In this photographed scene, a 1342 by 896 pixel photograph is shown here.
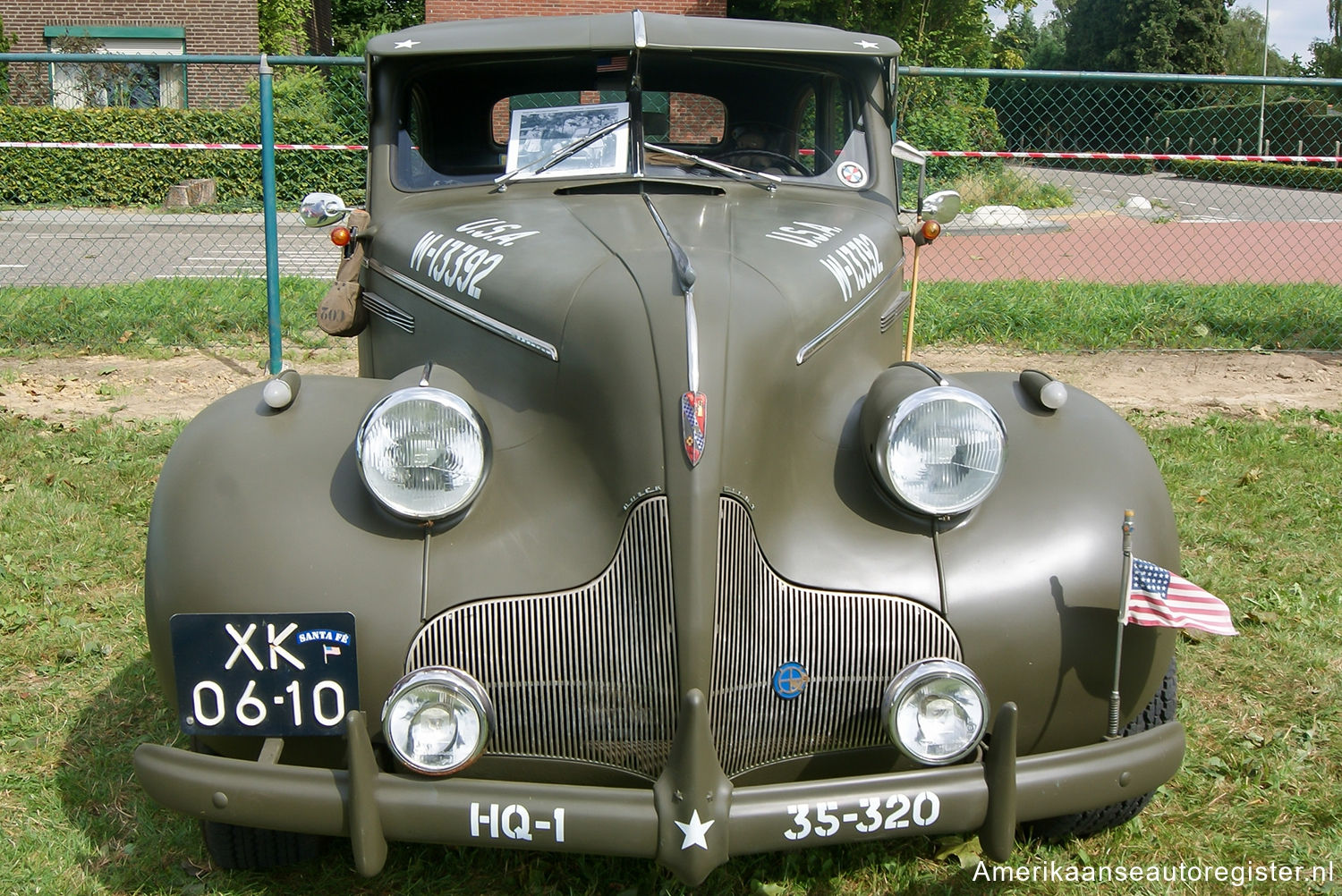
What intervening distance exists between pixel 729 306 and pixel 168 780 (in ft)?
4.84

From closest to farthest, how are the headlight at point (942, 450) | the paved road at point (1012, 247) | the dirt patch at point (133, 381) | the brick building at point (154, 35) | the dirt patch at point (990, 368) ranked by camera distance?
the headlight at point (942, 450)
the dirt patch at point (133, 381)
the dirt patch at point (990, 368)
the paved road at point (1012, 247)
the brick building at point (154, 35)

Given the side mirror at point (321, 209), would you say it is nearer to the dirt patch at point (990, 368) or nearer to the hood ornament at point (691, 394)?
the hood ornament at point (691, 394)

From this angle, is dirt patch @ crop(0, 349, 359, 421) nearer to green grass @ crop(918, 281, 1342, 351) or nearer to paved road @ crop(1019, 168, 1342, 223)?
green grass @ crop(918, 281, 1342, 351)

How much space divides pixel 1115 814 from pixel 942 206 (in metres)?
1.92

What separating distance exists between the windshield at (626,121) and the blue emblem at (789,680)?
170 centimetres

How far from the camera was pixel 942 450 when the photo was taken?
2.43 metres

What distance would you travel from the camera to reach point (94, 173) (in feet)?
56.1

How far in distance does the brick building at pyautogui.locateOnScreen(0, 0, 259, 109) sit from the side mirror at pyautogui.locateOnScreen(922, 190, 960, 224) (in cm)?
2043

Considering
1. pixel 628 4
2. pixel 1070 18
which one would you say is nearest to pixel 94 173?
pixel 628 4

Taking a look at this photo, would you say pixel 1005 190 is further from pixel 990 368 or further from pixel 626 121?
pixel 626 121

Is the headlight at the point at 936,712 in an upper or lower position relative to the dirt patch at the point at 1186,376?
upper

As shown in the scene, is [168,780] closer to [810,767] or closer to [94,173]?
[810,767]

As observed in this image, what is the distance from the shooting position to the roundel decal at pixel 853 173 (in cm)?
377

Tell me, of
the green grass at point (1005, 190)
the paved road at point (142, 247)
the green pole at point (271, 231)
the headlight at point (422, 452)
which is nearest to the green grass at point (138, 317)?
the green pole at point (271, 231)
